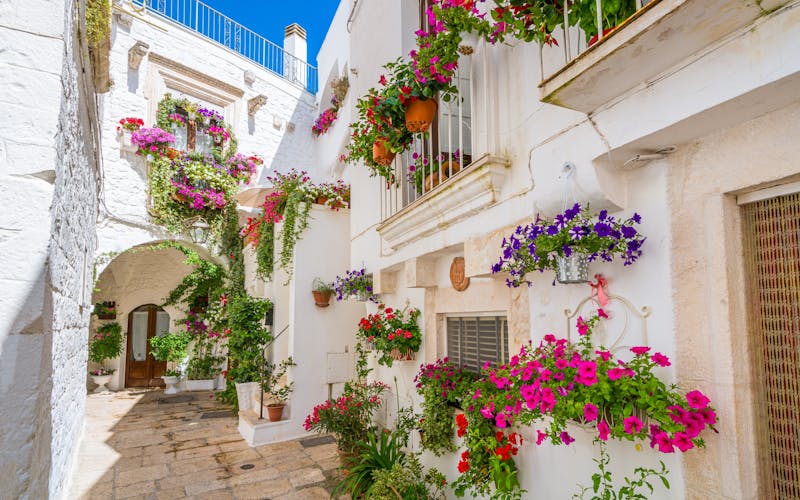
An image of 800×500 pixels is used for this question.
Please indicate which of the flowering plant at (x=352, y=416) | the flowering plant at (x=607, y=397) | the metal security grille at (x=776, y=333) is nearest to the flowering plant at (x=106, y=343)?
the flowering plant at (x=352, y=416)

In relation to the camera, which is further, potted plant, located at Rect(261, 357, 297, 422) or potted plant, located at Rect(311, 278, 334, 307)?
potted plant, located at Rect(311, 278, 334, 307)

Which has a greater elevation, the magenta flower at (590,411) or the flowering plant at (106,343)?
the magenta flower at (590,411)

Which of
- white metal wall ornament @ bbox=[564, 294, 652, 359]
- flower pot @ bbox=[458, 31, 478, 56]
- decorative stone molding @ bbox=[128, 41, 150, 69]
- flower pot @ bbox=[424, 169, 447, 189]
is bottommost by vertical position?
white metal wall ornament @ bbox=[564, 294, 652, 359]

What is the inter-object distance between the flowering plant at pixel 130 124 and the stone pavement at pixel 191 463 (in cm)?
553

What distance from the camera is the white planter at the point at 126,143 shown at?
8.87 metres

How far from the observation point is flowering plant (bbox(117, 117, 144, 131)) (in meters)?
8.89

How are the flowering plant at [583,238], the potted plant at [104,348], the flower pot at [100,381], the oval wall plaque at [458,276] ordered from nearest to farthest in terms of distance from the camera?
the flowering plant at [583,238], the oval wall plaque at [458,276], the flower pot at [100,381], the potted plant at [104,348]

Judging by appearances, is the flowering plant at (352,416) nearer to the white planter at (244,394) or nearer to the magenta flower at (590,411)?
the white planter at (244,394)

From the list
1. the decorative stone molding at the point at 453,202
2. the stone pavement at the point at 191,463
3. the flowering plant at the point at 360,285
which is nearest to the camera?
the decorative stone molding at the point at 453,202

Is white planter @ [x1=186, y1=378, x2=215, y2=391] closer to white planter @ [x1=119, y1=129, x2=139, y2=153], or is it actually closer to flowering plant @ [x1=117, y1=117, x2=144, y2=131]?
white planter @ [x1=119, y1=129, x2=139, y2=153]

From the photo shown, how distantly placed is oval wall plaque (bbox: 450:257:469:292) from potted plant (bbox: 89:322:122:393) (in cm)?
1157

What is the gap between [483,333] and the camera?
3455mm

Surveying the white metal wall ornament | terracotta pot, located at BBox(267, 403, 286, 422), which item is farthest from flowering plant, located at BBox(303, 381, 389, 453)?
the white metal wall ornament

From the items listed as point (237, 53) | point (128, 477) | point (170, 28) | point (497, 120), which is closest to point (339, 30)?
point (237, 53)
